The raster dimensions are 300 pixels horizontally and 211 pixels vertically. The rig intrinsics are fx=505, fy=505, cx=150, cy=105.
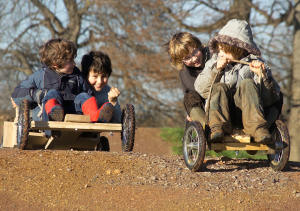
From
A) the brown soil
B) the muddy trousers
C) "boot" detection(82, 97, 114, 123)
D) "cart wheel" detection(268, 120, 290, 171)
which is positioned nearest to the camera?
the brown soil

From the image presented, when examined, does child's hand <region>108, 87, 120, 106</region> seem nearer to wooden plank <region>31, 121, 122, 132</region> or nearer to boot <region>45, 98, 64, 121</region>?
wooden plank <region>31, 121, 122, 132</region>

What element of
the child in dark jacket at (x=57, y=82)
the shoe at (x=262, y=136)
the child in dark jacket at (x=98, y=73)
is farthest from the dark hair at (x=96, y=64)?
the shoe at (x=262, y=136)

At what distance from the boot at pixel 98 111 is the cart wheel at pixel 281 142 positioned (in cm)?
173

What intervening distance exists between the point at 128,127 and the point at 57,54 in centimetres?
120

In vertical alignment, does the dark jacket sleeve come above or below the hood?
below

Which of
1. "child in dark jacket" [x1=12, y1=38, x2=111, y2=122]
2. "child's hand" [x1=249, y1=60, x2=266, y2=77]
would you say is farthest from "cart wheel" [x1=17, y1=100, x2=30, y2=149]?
"child's hand" [x1=249, y1=60, x2=266, y2=77]

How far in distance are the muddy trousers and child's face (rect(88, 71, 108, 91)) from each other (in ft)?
6.00

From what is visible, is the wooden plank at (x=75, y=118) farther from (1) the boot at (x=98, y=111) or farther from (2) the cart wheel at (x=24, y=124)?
(2) the cart wheel at (x=24, y=124)

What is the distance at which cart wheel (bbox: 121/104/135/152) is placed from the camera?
217 inches

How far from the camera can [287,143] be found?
15.4 feet

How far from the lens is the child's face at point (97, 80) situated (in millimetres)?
6059

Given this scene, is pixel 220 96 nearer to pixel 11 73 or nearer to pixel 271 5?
pixel 271 5

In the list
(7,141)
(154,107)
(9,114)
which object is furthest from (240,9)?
(7,141)

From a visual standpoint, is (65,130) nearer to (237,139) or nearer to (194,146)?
(194,146)
